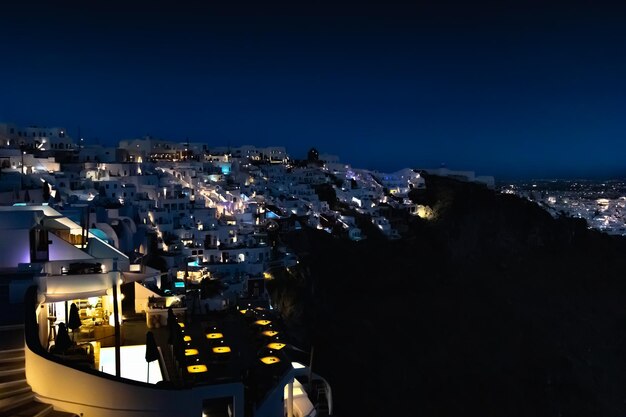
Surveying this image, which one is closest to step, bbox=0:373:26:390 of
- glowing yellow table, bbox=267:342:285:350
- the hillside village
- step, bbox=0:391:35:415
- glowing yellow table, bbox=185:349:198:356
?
step, bbox=0:391:35:415

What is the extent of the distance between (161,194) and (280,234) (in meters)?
9.22

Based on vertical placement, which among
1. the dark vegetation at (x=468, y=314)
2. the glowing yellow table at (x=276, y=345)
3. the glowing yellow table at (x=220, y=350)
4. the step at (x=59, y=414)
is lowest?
the dark vegetation at (x=468, y=314)


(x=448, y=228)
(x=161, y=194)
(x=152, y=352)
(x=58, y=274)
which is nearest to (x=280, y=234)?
(x=161, y=194)

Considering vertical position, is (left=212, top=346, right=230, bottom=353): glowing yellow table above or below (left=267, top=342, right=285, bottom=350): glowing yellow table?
above

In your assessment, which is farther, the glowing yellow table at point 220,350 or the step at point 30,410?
the glowing yellow table at point 220,350

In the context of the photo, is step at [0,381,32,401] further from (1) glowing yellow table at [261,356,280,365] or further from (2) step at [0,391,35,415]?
(1) glowing yellow table at [261,356,280,365]

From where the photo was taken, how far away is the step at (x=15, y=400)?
22.8 feet

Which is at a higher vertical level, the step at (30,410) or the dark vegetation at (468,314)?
the step at (30,410)

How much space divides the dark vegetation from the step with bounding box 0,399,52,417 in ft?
69.2

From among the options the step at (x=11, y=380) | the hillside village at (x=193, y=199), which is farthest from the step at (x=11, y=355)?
the hillside village at (x=193, y=199)

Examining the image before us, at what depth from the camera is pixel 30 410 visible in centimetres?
695

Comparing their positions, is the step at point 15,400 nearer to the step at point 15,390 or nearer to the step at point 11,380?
the step at point 15,390

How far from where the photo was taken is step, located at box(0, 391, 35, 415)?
6938mm

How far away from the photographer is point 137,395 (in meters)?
7.32
